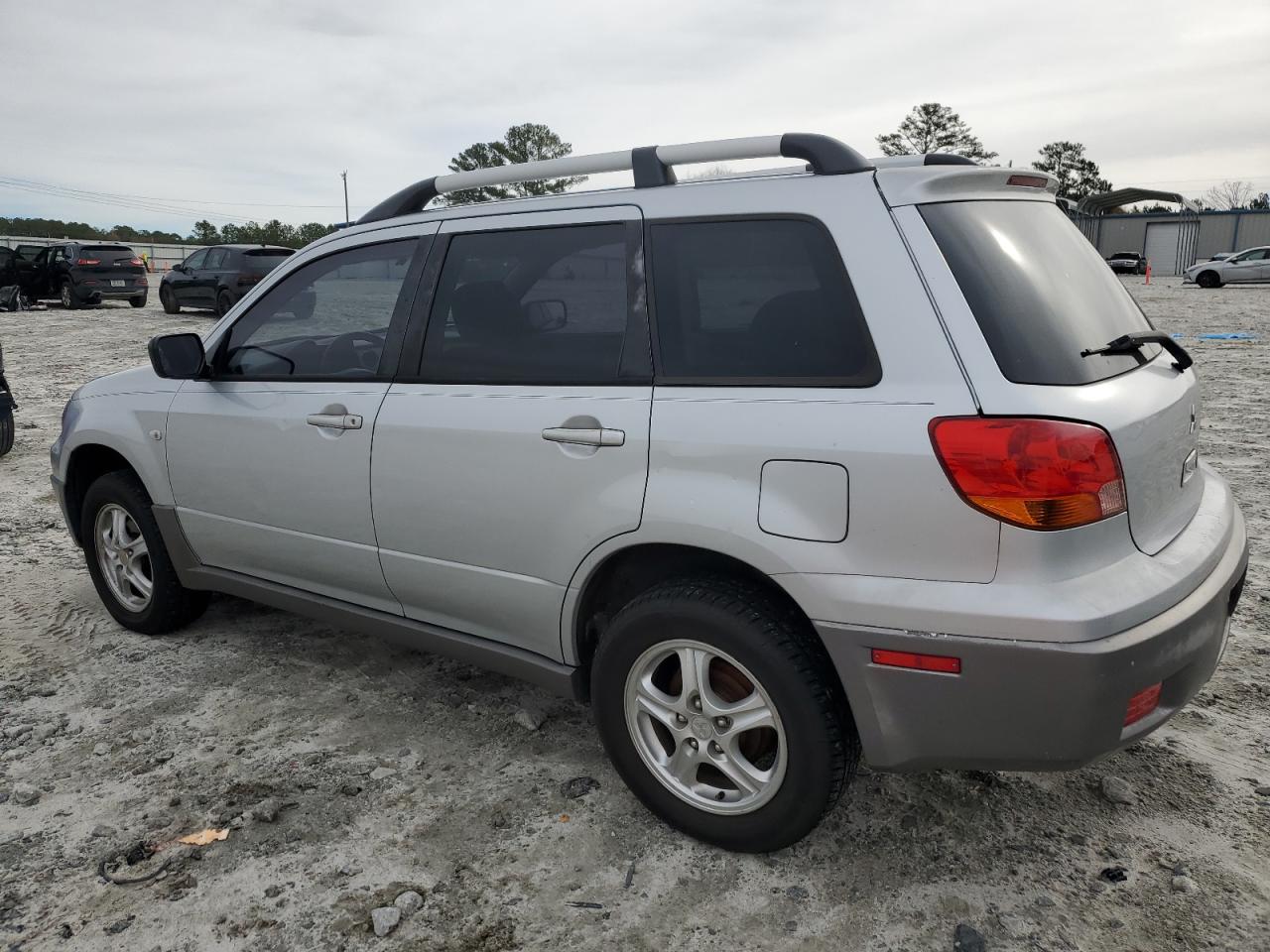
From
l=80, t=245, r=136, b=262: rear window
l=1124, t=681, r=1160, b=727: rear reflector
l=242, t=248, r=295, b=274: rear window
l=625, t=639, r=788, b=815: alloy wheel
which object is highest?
l=80, t=245, r=136, b=262: rear window

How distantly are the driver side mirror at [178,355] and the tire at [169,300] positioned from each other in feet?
63.4

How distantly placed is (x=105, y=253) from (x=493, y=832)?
24.7m

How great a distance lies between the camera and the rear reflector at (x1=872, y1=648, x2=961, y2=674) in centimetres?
222

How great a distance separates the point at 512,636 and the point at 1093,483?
1.75 metres

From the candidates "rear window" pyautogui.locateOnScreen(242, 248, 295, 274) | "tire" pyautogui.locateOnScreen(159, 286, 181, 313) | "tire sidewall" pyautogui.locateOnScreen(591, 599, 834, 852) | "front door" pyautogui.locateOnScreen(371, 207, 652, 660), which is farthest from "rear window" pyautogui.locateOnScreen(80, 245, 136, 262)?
"tire sidewall" pyautogui.locateOnScreen(591, 599, 834, 852)

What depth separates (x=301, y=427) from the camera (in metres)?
3.49

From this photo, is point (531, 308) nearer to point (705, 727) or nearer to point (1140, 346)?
point (705, 727)

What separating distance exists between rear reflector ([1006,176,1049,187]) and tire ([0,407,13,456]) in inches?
317

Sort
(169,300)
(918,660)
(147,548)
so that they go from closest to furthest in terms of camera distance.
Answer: (918,660) < (147,548) < (169,300)

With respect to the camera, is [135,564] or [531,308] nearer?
[531,308]

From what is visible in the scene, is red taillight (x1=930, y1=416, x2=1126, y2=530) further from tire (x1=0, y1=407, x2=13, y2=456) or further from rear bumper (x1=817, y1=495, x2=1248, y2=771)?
tire (x1=0, y1=407, x2=13, y2=456)

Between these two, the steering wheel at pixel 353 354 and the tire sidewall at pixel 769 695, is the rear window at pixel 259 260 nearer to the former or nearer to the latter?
the steering wheel at pixel 353 354

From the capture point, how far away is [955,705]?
89.0 inches

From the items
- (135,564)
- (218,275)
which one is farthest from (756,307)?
(218,275)
